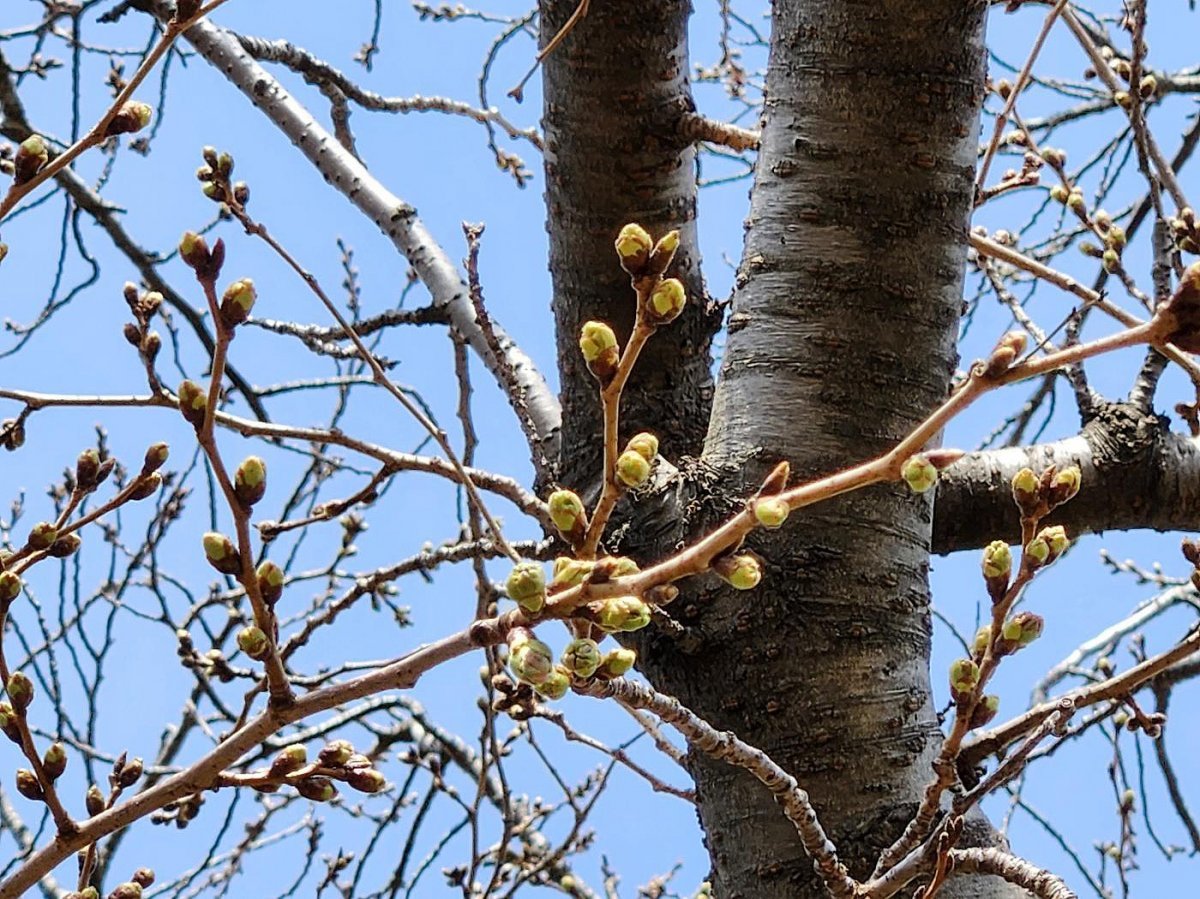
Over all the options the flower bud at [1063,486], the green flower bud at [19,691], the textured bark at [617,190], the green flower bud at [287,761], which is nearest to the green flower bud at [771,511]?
the flower bud at [1063,486]

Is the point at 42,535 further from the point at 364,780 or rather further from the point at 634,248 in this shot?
the point at 634,248

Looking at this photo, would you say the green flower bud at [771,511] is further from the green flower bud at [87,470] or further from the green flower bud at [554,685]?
the green flower bud at [87,470]

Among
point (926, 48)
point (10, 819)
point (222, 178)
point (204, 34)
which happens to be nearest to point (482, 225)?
point (222, 178)

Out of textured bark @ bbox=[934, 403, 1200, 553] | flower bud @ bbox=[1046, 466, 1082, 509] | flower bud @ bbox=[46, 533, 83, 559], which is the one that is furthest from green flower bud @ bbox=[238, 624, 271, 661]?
textured bark @ bbox=[934, 403, 1200, 553]

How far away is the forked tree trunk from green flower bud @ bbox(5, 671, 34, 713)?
0.57m

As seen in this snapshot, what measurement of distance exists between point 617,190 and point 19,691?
2.82 ft

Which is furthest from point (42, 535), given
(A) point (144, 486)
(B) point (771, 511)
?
(B) point (771, 511)

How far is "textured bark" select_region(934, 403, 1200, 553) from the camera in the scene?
56.3 inches

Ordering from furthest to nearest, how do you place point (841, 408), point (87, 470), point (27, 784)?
point (841, 408), point (87, 470), point (27, 784)

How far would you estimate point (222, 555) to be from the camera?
0.61 metres

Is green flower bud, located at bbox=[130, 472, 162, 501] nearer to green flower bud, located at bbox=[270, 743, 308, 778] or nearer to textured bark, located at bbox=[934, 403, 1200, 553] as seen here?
green flower bud, located at bbox=[270, 743, 308, 778]

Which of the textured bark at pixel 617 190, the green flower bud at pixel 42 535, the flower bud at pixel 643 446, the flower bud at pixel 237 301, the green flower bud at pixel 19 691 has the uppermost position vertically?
the textured bark at pixel 617 190

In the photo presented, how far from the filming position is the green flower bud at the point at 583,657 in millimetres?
522

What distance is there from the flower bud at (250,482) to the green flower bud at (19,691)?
0.80ft
